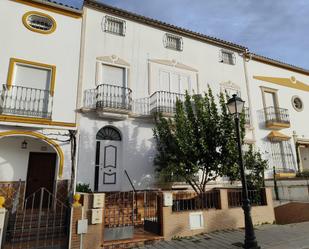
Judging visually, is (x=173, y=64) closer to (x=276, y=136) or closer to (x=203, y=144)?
(x=203, y=144)

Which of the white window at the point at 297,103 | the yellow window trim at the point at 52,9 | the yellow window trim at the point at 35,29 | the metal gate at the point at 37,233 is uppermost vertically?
the yellow window trim at the point at 52,9

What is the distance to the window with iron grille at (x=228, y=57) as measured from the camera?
15.3 m

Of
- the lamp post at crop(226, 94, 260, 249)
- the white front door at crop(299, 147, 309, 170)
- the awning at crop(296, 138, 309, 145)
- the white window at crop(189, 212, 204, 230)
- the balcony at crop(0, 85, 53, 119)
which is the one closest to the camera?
the lamp post at crop(226, 94, 260, 249)

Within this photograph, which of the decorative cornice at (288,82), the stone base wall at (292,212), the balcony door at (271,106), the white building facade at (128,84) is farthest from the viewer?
the decorative cornice at (288,82)

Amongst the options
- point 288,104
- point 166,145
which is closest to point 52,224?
point 166,145

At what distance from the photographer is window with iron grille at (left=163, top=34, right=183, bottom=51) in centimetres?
1355

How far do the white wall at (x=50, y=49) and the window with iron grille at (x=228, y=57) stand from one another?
357 inches

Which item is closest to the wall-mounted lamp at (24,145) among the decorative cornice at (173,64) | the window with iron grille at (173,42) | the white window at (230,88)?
the decorative cornice at (173,64)

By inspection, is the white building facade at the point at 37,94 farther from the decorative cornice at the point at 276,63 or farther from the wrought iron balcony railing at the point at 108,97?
the decorative cornice at the point at 276,63

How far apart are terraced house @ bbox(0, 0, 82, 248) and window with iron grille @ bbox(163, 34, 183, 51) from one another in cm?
496

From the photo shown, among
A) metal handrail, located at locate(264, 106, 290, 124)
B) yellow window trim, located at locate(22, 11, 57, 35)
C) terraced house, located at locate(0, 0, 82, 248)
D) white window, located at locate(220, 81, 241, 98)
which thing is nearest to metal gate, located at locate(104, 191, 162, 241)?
terraced house, located at locate(0, 0, 82, 248)

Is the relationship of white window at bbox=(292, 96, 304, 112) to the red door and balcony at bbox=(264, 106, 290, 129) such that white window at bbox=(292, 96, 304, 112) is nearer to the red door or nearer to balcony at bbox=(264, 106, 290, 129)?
balcony at bbox=(264, 106, 290, 129)

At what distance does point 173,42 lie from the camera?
1387 cm

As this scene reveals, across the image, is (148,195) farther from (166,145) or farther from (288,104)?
(288,104)
